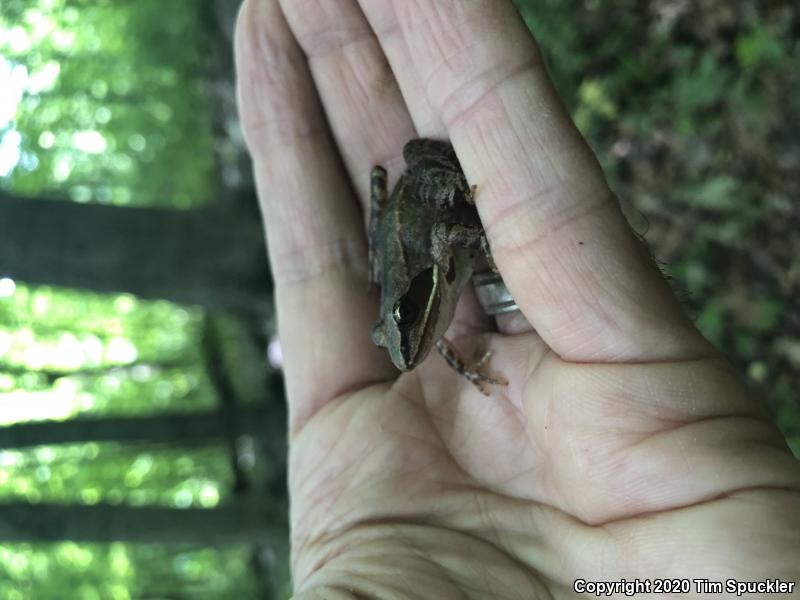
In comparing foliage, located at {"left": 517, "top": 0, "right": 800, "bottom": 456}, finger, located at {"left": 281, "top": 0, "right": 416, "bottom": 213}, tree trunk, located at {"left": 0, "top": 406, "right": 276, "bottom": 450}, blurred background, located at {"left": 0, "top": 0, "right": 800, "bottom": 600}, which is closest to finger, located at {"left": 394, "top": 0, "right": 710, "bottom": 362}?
finger, located at {"left": 281, "top": 0, "right": 416, "bottom": 213}

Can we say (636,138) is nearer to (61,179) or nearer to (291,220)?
(291,220)

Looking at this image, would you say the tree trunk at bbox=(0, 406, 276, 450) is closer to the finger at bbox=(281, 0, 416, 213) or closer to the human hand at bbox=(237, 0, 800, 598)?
the human hand at bbox=(237, 0, 800, 598)

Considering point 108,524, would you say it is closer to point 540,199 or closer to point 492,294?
point 492,294

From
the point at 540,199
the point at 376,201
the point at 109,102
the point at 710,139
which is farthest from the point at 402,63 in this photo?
the point at 109,102

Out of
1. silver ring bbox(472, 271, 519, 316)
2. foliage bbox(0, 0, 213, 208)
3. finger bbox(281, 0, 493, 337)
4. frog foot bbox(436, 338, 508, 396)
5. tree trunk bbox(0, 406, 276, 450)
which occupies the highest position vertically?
foliage bbox(0, 0, 213, 208)

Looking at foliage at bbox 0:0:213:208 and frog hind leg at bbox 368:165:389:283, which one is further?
foliage at bbox 0:0:213:208

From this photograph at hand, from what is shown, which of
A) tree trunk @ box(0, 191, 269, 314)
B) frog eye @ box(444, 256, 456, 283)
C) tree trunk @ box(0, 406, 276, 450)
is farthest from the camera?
tree trunk @ box(0, 406, 276, 450)

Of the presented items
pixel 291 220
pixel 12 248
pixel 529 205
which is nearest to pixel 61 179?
pixel 12 248

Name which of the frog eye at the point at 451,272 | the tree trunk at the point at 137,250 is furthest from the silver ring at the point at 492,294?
the tree trunk at the point at 137,250
